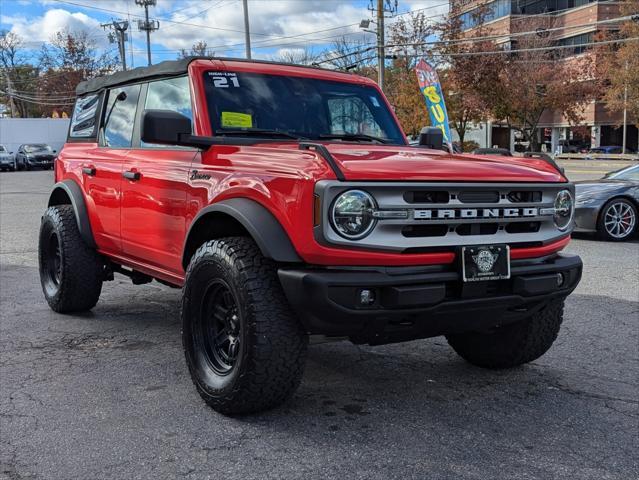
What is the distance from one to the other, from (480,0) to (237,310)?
49.3 meters

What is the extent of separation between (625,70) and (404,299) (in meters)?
44.3

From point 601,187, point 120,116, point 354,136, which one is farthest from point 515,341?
point 601,187

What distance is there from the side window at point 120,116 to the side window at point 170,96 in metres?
0.26

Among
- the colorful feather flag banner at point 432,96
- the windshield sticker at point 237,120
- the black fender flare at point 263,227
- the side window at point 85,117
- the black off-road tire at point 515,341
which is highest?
the colorful feather flag banner at point 432,96

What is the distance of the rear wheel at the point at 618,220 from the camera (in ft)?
33.4

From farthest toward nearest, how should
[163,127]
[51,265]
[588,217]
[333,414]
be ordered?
[588,217], [51,265], [163,127], [333,414]

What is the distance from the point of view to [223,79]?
4.45m

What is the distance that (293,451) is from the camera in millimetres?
3189

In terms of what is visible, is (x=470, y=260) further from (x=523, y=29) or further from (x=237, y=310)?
(x=523, y=29)

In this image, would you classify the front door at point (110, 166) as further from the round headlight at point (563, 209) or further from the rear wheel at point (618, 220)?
the rear wheel at point (618, 220)

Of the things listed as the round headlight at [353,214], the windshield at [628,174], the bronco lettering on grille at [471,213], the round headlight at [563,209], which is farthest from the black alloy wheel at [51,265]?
the windshield at [628,174]

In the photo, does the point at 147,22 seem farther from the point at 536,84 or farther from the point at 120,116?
the point at 120,116

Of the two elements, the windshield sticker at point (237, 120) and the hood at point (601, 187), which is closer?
the windshield sticker at point (237, 120)

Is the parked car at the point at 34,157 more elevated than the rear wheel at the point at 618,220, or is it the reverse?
the parked car at the point at 34,157
